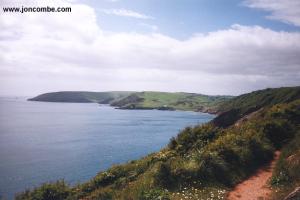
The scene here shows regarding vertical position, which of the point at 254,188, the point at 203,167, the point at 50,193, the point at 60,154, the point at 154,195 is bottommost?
the point at 60,154

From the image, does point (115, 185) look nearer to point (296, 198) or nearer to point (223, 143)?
point (223, 143)

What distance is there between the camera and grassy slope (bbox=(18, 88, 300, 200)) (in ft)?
58.2

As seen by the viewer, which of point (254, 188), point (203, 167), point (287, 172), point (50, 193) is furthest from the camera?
point (50, 193)

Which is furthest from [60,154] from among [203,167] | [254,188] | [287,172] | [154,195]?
[287,172]

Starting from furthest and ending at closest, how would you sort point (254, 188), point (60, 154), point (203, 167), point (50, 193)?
point (60, 154), point (50, 193), point (203, 167), point (254, 188)

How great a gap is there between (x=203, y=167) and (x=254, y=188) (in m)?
3.23

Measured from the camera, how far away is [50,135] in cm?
11431

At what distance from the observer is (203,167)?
1922 cm

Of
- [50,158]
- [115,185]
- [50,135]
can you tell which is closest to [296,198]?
[115,185]

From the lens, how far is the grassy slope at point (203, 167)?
17734 mm

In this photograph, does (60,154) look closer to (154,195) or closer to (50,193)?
(50,193)

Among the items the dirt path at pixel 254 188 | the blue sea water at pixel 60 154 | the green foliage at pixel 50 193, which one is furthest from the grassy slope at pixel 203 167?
the blue sea water at pixel 60 154

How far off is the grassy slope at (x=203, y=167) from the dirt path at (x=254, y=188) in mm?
490

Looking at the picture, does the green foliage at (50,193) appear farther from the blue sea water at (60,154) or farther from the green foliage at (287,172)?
the blue sea water at (60,154)
